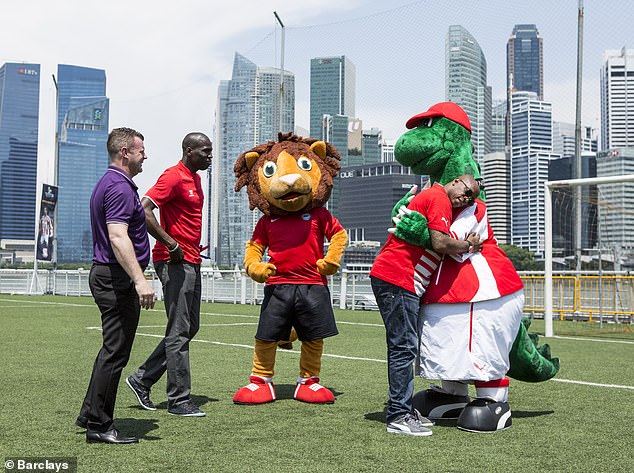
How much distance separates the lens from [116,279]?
13.3 ft

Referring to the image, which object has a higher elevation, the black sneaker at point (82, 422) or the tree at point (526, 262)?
the tree at point (526, 262)

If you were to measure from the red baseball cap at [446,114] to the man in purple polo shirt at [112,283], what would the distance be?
2019 mm

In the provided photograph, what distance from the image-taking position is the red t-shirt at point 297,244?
559 centimetres

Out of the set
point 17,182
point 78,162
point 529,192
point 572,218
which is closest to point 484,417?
point 572,218

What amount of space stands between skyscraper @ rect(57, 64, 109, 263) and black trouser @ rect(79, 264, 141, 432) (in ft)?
126

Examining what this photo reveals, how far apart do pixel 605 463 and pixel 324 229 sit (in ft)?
9.14

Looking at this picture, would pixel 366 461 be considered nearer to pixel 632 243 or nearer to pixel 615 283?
pixel 615 283

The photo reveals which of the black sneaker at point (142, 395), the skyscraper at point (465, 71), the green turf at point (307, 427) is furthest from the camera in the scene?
the skyscraper at point (465, 71)

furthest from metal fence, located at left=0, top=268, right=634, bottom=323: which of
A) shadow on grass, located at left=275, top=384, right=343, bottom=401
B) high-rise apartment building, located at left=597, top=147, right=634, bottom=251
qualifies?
shadow on grass, located at left=275, top=384, right=343, bottom=401

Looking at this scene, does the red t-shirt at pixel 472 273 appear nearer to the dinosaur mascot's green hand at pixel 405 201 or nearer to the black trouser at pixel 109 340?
the dinosaur mascot's green hand at pixel 405 201

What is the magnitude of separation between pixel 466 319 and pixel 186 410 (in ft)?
6.14

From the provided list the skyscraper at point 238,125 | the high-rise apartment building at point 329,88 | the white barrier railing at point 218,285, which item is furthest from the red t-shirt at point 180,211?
the high-rise apartment building at point 329,88

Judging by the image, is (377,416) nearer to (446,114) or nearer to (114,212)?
(446,114)

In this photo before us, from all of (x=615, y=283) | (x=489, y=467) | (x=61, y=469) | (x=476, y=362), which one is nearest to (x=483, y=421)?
(x=476, y=362)
